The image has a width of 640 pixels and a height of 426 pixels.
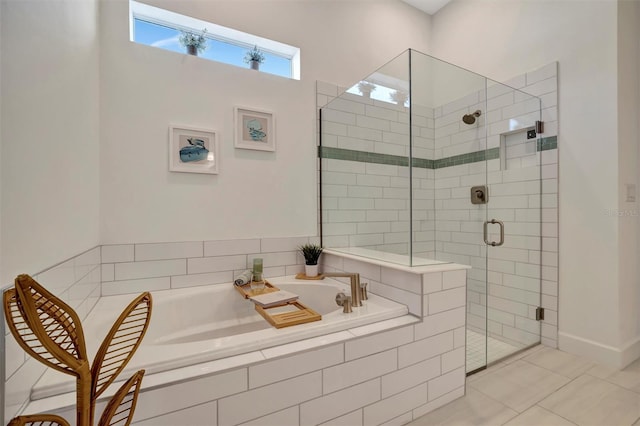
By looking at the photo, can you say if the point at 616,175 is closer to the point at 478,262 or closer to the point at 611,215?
the point at 611,215

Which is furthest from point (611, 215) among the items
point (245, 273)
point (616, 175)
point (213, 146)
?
point (213, 146)

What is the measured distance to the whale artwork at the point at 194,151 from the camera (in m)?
2.03

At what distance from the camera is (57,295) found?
3.86ft

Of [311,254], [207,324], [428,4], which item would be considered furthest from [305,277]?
[428,4]

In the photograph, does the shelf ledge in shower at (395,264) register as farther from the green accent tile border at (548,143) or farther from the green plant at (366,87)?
the green plant at (366,87)

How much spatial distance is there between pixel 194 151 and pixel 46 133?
3.10ft

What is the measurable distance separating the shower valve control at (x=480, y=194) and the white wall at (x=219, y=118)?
1.27m

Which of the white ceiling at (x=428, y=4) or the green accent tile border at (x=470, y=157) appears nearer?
the green accent tile border at (x=470, y=157)

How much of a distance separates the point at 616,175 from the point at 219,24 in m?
2.99

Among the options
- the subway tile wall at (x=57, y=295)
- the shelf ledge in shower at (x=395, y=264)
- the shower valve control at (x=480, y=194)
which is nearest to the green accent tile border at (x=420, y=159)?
the shower valve control at (x=480, y=194)

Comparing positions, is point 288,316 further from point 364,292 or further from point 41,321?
point 41,321

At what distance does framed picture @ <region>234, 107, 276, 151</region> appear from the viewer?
2203mm

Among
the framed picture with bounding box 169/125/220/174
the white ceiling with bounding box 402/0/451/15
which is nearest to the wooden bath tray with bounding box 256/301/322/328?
the framed picture with bounding box 169/125/220/174

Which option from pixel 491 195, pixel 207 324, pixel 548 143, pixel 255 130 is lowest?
pixel 207 324
